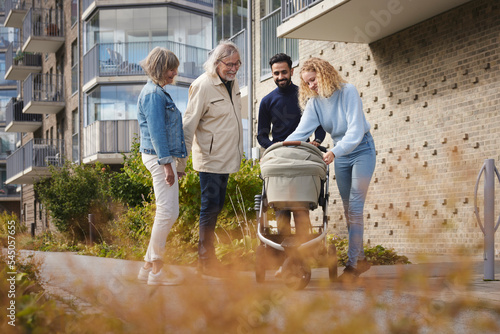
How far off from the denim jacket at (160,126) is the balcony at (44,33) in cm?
3278

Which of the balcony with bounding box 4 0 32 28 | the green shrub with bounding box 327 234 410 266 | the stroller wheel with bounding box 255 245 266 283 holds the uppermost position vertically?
the balcony with bounding box 4 0 32 28

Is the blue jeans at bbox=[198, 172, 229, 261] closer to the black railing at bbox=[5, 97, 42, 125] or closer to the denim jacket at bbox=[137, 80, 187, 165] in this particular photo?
the denim jacket at bbox=[137, 80, 187, 165]

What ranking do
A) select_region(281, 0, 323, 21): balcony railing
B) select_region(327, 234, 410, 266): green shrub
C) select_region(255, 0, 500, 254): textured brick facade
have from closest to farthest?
select_region(327, 234, 410, 266): green shrub → select_region(255, 0, 500, 254): textured brick facade → select_region(281, 0, 323, 21): balcony railing

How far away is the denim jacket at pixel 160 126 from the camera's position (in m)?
5.46

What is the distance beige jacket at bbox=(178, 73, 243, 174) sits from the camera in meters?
6.08

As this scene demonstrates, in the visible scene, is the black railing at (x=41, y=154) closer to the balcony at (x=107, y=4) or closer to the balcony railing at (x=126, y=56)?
the balcony railing at (x=126, y=56)

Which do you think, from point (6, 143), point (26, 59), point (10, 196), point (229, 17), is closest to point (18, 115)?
point (26, 59)

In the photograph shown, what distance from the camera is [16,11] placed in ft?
145

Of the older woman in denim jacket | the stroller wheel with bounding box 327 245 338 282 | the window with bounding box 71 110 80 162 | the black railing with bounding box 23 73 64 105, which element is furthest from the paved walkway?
the black railing with bounding box 23 73 64 105

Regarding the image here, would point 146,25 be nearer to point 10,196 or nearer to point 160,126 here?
point 160,126

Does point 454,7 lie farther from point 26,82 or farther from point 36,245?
point 26,82

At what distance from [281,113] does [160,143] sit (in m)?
1.58

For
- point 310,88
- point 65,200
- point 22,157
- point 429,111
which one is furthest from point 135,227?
point 22,157

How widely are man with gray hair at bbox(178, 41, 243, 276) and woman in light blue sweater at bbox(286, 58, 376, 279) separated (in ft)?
2.21
